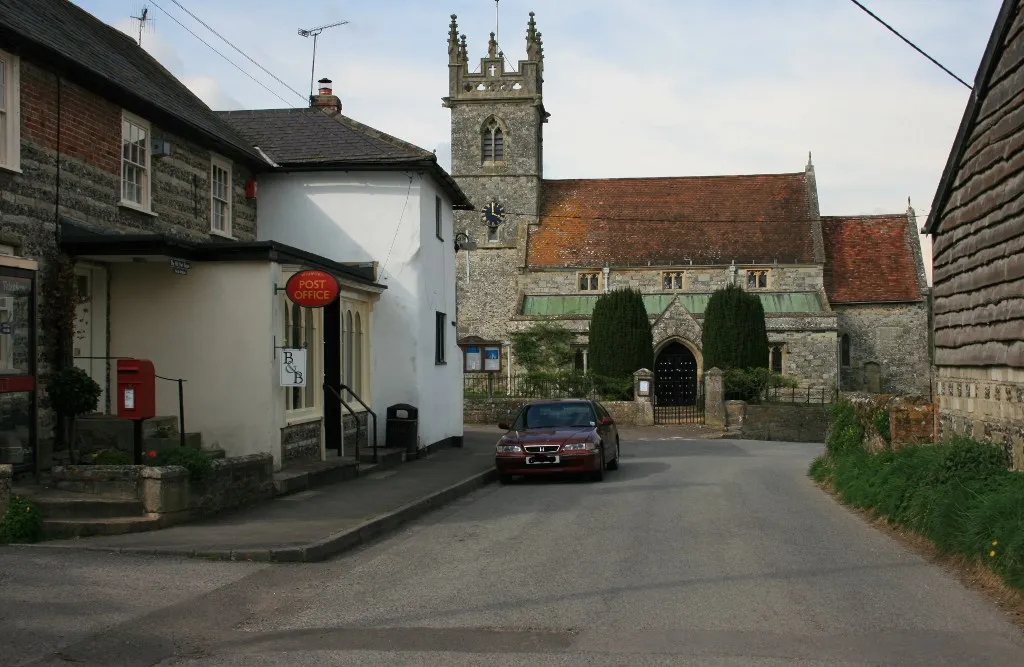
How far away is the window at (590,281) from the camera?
179 ft

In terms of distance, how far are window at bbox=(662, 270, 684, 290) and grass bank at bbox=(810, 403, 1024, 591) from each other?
3891cm

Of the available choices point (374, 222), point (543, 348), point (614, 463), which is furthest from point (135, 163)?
point (543, 348)

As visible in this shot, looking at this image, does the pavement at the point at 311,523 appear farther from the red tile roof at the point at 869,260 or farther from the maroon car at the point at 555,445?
the red tile roof at the point at 869,260

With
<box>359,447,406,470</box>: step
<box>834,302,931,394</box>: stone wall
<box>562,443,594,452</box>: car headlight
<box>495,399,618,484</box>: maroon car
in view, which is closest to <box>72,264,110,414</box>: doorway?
<box>359,447,406,470</box>: step

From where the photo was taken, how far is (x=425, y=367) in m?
21.8

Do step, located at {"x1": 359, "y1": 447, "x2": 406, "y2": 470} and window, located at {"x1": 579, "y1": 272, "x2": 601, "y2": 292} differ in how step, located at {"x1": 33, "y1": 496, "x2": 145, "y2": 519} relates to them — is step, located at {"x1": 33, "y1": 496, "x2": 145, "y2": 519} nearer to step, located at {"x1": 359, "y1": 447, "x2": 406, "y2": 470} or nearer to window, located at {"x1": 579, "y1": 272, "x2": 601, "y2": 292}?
step, located at {"x1": 359, "y1": 447, "x2": 406, "y2": 470}

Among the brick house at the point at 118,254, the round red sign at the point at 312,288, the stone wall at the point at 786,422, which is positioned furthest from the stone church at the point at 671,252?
the round red sign at the point at 312,288

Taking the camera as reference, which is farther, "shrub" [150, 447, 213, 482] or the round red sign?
the round red sign

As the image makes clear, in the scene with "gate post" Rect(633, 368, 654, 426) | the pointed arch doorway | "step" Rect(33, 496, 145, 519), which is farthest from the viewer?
the pointed arch doorway

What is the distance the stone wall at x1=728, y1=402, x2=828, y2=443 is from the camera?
1378 inches

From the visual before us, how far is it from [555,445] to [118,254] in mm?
7531

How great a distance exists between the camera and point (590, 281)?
54.8m

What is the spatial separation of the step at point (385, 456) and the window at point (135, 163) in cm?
561

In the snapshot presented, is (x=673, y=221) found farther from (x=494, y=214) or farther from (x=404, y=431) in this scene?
(x=404, y=431)
